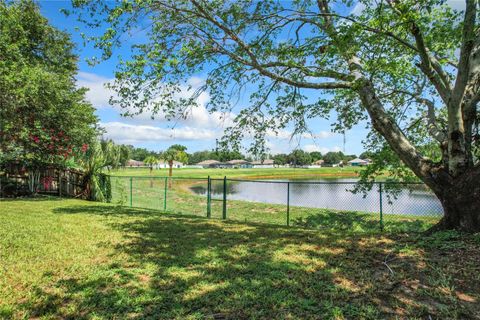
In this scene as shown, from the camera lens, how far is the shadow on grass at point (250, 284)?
10.5 ft

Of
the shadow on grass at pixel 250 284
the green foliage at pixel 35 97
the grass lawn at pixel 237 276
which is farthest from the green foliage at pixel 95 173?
the shadow on grass at pixel 250 284

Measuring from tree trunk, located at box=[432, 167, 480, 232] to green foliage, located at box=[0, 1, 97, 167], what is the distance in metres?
12.6

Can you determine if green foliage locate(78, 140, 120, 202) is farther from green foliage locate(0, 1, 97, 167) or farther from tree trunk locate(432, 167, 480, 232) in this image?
tree trunk locate(432, 167, 480, 232)

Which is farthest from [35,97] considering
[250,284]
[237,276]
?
[250,284]

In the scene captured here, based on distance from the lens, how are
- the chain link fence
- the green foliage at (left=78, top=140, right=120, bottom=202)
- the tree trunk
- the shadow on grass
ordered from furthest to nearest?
the green foliage at (left=78, top=140, right=120, bottom=202)
the chain link fence
the tree trunk
the shadow on grass

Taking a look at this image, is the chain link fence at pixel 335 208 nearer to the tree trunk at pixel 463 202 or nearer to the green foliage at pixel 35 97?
the tree trunk at pixel 463 202

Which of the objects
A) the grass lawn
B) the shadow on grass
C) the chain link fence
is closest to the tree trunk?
the grass lawn

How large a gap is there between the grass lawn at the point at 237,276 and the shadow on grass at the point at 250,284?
14 mm

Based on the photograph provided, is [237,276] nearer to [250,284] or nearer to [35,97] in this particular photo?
[250,284]

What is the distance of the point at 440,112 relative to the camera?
31.6 ft

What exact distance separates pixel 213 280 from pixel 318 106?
623cm

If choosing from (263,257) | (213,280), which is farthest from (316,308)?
(263,257)

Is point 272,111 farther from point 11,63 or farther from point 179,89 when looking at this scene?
point 11,63

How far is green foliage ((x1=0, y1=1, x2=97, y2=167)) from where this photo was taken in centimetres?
1138
